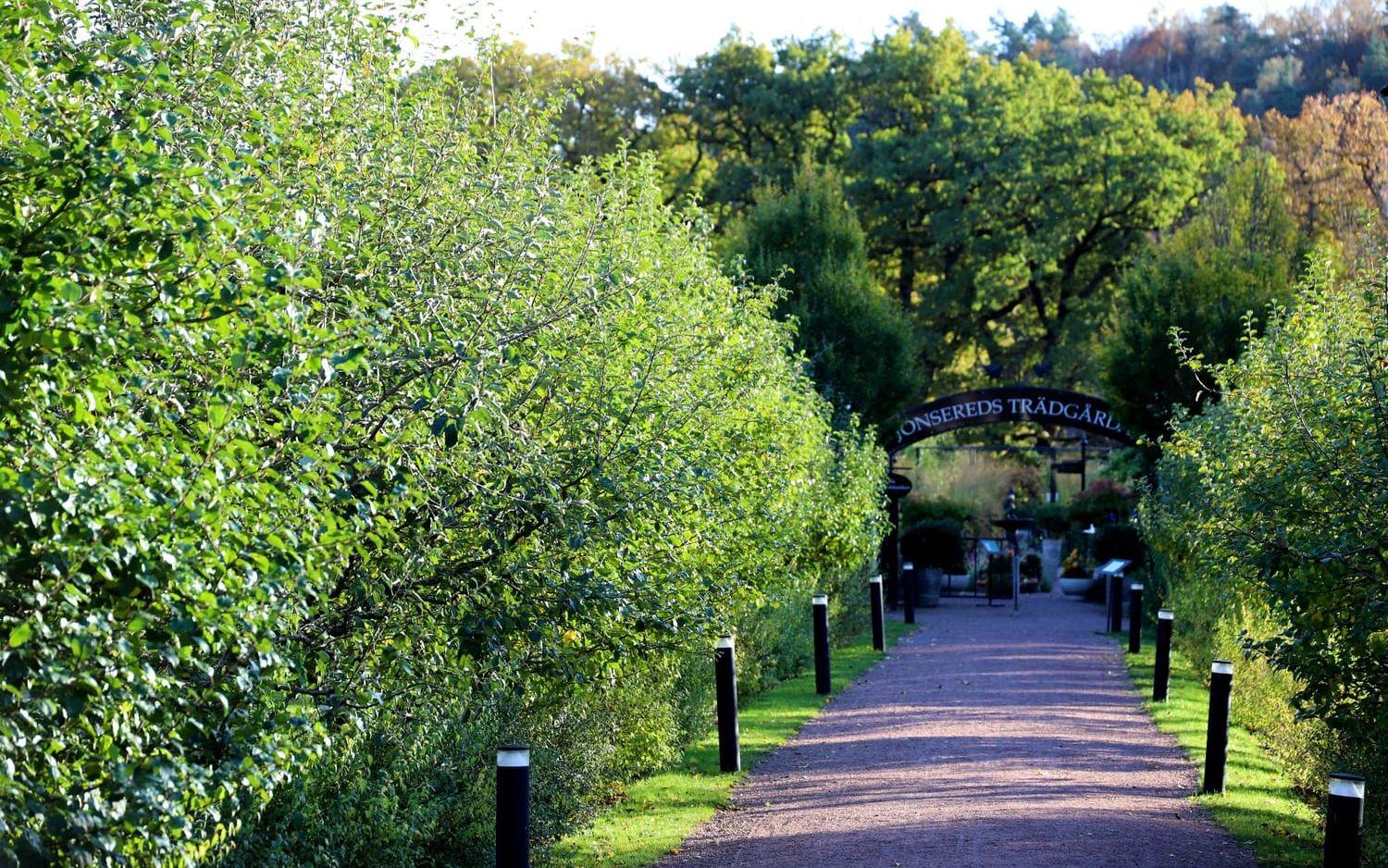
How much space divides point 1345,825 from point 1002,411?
24811 mm

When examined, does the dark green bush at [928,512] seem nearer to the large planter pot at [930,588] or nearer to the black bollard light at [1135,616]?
the large planter pot at [930,588]

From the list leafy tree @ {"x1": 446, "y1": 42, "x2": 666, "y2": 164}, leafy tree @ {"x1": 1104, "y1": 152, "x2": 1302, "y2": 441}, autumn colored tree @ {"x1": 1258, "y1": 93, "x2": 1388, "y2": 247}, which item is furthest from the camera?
leafy tree @ {"x1": 446, "y1": 42, "x2": 666, "y2": 164}

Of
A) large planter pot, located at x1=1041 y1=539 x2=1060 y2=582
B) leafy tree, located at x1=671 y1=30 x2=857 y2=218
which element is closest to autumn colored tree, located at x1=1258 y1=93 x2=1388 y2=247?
large planter pot, located at x1=1041 y1=539 x2=1060 y2=582

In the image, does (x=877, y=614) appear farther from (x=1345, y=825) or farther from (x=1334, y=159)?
(x=1334, y=159)

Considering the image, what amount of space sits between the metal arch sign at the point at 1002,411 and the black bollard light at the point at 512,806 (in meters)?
25.1

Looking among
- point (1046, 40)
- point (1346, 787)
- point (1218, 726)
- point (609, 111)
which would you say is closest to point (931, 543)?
point (609, 111)

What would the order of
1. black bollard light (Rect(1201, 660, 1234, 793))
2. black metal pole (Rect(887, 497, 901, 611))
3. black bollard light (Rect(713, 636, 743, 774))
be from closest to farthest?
black bollard light (Rect(1201, 660, 1234, 793)), black bollard light (Rect(713, 636, 743, 774)), black metal pole (Rect(887, 497, 901, 611))

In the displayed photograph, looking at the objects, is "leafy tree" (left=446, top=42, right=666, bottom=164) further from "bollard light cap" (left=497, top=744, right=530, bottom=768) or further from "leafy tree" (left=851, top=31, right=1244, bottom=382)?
"bollard light cap" (left=497, top=744, right=530, bottom=768)

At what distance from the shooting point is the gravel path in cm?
917

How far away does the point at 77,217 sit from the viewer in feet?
15.0

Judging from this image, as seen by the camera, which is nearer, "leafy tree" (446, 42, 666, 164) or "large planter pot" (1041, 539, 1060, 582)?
"large planter pot" (1041, 539, 1060, 582)

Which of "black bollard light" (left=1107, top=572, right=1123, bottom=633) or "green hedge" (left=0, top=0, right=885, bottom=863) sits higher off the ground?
"green hedge" (left=0, top=0, right=885, bottom=863)

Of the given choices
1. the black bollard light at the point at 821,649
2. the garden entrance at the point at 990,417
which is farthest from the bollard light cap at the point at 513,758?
the garden entrance at the point at 990,417

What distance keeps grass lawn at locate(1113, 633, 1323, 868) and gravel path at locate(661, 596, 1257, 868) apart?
168 mm
